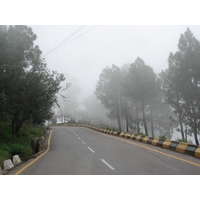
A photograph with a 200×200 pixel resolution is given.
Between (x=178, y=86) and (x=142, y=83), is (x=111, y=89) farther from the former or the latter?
(x=178, y=86)

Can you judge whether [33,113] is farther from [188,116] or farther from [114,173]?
[188,116]

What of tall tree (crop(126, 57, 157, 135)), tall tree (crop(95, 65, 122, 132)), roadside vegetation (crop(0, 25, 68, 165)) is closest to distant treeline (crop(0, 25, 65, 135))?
roadside vegetation (crop(0, 25, 68, 165))

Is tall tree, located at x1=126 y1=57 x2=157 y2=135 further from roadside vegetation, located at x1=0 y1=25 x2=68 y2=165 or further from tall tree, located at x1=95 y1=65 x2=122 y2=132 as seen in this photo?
roadside vegetation, located at x1=0 y1=25 x2=68 y2=165

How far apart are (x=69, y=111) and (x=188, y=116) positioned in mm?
66636

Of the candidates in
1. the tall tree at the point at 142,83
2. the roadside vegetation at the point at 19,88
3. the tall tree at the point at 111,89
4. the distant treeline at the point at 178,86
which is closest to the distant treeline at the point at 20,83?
the roadside vegetation at the point at 19,88

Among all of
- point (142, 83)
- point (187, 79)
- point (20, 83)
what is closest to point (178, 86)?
point (187, 79)

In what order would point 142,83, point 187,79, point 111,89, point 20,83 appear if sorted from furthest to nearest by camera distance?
point 111,89
point 142,83
point 187,79
point 20,83

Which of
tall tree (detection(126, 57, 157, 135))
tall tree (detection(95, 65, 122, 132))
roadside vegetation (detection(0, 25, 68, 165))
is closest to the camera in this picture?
roadside vegetation (detection(0, 25, 68, 165))

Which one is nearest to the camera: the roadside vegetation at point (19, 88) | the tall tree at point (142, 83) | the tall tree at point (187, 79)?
the roadside vegetation at point (19, 88)

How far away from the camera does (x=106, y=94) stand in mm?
36500

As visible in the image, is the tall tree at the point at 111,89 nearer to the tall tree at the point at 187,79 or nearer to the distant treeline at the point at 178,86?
the distant treeline at the point at 178,86

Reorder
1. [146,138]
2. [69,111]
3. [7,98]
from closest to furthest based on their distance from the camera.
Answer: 1. [7,98]
2. [146,138]
3. [69,111]

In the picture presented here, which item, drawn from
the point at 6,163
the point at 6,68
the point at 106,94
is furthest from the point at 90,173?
the point at 106,94

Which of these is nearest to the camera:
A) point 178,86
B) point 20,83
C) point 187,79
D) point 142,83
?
point 20,83
